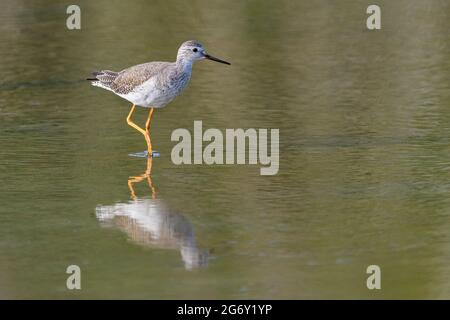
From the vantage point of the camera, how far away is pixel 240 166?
13.4 m

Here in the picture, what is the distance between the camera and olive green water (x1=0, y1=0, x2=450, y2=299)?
9820mm

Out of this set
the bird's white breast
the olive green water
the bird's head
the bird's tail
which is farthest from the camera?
the bird's tail

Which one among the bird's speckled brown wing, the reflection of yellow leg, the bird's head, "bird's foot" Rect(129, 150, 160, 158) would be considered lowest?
the reflection of yellow leg

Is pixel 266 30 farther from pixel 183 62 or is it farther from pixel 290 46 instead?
pixel 183 62

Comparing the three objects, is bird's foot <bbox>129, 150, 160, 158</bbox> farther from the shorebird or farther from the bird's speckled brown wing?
the bird's speckled brown wing

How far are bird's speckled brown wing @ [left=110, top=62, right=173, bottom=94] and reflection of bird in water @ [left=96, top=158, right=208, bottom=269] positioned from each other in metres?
2.43

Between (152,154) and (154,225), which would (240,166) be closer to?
(152,154)

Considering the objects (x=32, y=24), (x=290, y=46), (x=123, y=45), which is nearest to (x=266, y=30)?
(x=290, y=46)

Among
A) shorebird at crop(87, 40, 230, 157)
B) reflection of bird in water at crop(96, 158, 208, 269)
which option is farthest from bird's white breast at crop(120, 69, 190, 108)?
reflection of bird in water at crop(96, 158, 208, 269)

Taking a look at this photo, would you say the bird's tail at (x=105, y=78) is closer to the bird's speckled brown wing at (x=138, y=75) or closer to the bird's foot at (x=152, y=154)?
the bird's speckled brown wing at (x=138, y=75)

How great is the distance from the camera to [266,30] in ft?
70.2

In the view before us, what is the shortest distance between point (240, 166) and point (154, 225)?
253 cm

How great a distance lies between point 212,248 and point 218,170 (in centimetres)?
293

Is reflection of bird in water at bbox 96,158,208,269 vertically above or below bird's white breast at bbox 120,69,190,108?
below
